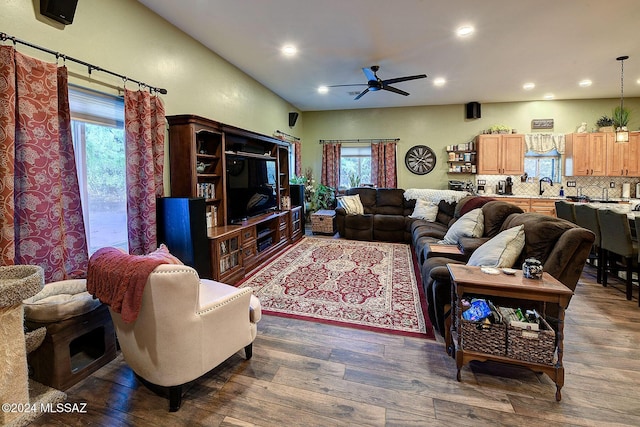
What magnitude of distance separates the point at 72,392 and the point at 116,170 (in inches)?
71.3

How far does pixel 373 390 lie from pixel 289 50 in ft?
13.0

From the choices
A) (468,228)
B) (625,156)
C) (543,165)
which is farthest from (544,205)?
(468,228)

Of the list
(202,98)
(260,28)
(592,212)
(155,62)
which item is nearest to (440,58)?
(260,28)

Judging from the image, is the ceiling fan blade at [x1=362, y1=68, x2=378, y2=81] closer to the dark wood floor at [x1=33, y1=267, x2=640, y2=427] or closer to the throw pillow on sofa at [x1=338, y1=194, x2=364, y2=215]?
the throw pillow on sofa at [x1=338, y1=194, x2=364, y2=215]

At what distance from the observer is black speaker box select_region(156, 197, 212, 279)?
2885 mm

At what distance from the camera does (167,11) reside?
300 cm

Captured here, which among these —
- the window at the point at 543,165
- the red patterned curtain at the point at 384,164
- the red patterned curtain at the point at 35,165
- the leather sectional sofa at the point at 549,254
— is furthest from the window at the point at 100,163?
the window at the point at 543,165

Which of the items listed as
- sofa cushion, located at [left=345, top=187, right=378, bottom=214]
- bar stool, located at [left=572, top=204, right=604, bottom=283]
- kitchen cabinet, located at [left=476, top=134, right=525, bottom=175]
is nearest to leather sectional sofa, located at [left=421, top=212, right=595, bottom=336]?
bar stool, located at [left=572, top=204, right=604, bottom=283]

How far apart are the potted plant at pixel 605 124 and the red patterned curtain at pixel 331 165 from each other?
5483mm

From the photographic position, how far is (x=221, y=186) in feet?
12.2

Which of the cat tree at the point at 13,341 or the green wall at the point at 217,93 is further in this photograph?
the green wall at the point at 217,93

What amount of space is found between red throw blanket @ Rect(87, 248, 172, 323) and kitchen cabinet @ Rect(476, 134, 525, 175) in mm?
6956

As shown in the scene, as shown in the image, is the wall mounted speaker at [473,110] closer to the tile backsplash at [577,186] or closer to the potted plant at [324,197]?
the tile backsplash at [577,186]

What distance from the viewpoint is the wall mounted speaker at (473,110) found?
6.67 m
